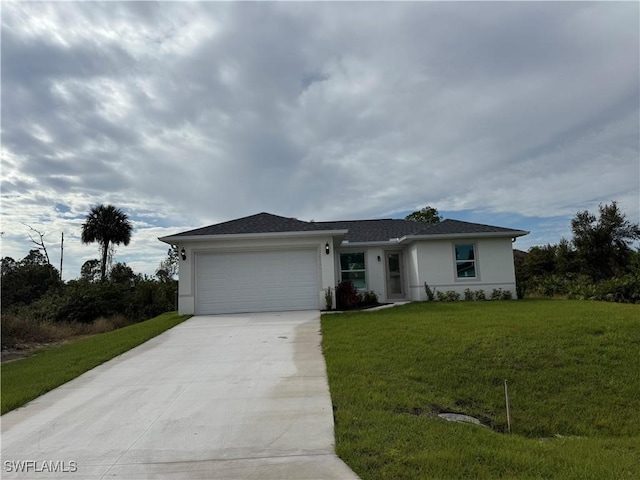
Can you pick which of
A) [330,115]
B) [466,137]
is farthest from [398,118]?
[466,137]

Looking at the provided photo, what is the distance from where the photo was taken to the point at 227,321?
12844mm

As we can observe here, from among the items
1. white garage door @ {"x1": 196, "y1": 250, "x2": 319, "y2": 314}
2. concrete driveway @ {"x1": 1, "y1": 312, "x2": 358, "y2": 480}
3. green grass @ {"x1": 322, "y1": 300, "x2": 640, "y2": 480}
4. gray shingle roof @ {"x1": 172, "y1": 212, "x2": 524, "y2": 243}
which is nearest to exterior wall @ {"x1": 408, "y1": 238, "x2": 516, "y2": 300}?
gray shingle roof @ {"x1": 172, "y1": 212, "x2": 524, "y2": 243}

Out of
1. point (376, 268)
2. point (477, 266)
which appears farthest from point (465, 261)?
point (376, 268)

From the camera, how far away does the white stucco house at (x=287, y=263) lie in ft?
48.6

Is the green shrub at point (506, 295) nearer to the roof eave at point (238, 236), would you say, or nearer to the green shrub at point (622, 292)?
the green shrub at point (622, 292)

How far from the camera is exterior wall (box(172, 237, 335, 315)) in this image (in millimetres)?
14750

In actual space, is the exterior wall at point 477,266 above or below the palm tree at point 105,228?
below

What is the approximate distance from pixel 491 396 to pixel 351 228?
15.5m

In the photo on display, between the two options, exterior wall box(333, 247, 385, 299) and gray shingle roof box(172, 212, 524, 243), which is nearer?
gray shingle roof box(172, 212, 524, 243)

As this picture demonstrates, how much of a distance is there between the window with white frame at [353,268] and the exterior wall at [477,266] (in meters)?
2.64

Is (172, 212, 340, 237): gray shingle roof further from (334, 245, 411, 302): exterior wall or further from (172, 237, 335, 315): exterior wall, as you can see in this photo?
(334, 245, 411, 302): exterior wall

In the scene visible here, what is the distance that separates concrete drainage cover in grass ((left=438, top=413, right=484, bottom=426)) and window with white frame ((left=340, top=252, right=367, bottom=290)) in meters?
13.2

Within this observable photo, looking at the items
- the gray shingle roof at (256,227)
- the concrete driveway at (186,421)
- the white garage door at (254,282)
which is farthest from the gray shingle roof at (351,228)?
the concrete driveway at (186,421)

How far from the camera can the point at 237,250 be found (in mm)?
15000
